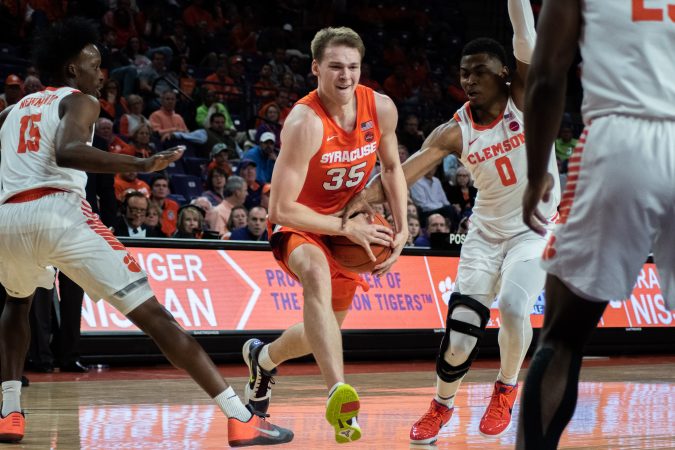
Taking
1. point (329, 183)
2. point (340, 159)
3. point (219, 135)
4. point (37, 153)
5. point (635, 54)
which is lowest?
point (219, 135)

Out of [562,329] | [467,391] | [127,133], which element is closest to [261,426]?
[562,329]

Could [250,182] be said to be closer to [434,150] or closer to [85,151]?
[434,150]

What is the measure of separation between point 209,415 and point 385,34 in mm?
14492

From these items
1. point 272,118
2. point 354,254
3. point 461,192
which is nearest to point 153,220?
point 272,118

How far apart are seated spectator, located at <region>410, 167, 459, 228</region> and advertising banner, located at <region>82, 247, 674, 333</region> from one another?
2418mm

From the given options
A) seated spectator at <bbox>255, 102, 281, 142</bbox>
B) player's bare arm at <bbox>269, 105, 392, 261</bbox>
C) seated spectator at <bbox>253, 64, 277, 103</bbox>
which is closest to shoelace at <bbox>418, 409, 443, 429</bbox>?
player's bare arm at <bbox>269, 105, 392, 261</bbox>

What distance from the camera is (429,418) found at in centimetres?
533

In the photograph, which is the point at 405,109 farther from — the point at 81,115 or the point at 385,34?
the point at 81,115

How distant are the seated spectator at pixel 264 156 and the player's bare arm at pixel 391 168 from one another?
7865mm

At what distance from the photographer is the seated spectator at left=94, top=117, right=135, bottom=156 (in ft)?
38.0

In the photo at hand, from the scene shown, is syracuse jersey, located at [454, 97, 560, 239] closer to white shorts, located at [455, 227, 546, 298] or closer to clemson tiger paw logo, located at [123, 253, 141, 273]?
white shorts, located at [455, 227, 546, 298]

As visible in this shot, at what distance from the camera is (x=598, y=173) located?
2803 mm

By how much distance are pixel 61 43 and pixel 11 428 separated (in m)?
1.98

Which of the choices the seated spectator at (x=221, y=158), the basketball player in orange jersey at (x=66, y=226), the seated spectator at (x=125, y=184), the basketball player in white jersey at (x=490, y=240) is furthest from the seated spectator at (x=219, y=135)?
the basketball player in orange jersey at (x=66, y=226)
